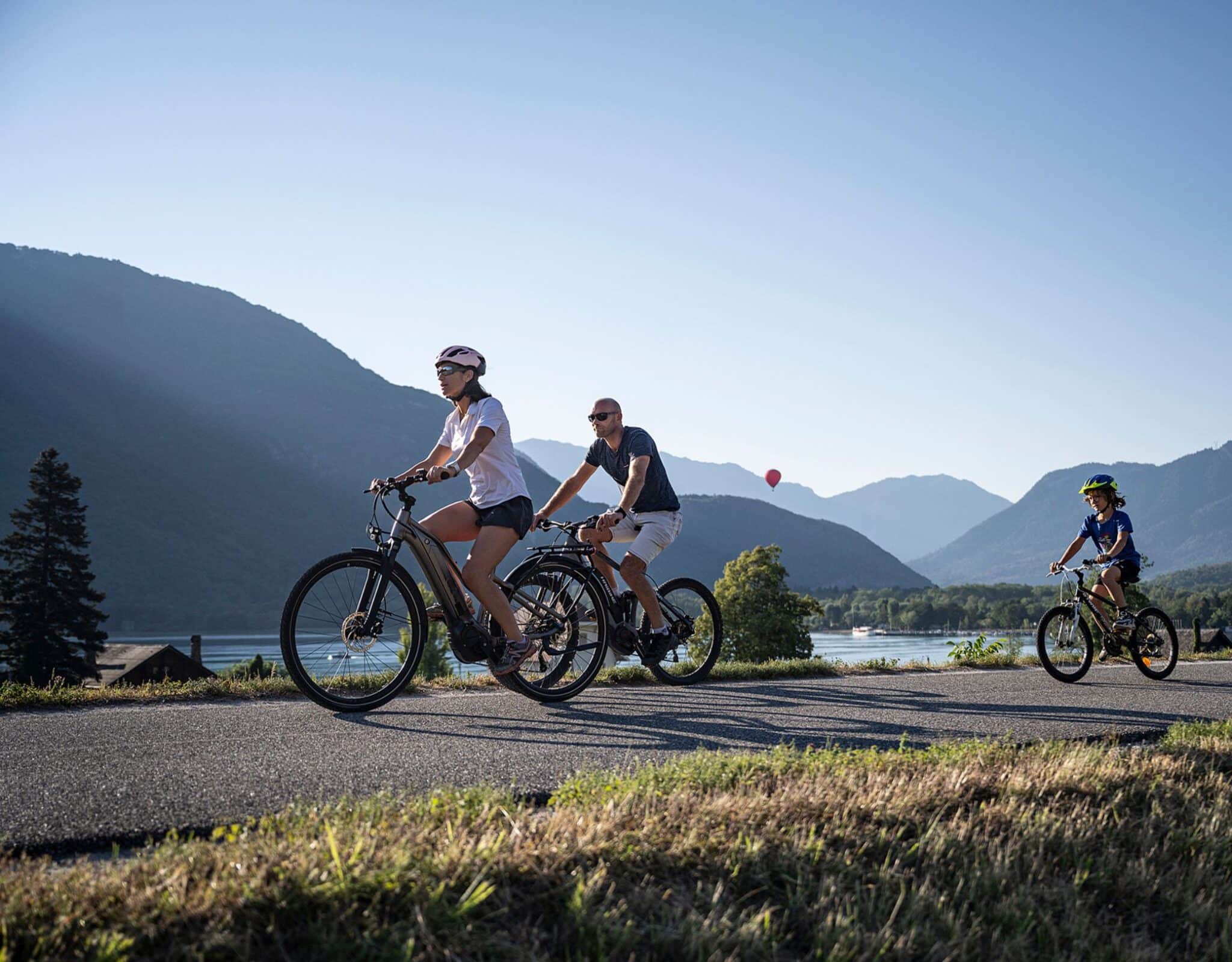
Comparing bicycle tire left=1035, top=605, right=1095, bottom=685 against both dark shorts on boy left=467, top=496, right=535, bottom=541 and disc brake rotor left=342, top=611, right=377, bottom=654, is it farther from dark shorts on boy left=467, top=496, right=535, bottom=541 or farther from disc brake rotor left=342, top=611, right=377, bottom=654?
disc brake rotor left=342, top=611, right=377, bottom=654

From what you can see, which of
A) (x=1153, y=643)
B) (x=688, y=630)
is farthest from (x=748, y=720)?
(x=1153, y=643)

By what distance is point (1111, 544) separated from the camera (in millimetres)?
10500

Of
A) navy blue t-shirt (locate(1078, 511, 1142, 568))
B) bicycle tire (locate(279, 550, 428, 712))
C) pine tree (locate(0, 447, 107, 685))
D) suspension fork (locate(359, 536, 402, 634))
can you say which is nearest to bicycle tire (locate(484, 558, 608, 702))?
bicycle tire (locate(279, 550, 428, 712))

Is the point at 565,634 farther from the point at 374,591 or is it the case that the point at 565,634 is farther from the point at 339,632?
the point at 339,632

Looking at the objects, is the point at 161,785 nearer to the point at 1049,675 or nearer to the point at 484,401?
the point at 484,401

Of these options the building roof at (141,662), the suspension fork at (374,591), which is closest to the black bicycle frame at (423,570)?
the suspension fork at (374,591)

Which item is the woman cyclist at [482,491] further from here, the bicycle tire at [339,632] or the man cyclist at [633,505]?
the man cyclist at [633,505]

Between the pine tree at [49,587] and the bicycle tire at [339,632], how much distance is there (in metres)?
30.8

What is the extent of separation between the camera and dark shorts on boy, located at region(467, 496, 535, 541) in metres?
6.58

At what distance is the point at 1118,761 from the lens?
14.2 feet

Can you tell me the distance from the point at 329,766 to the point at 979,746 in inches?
114

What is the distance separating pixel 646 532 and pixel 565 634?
132 centimetres

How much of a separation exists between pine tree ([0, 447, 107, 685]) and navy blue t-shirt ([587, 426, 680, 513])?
30243mm

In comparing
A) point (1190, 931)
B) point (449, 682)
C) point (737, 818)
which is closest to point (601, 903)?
point (737, 818)
